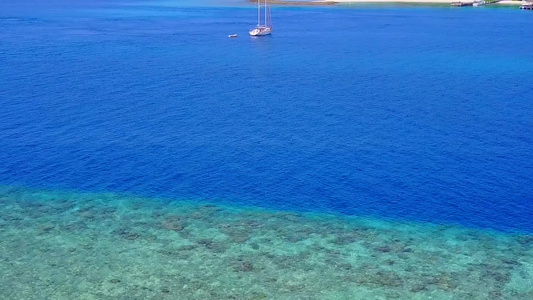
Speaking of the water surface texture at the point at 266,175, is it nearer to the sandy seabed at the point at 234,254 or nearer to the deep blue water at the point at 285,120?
the sandy seabed at the point at 234,254

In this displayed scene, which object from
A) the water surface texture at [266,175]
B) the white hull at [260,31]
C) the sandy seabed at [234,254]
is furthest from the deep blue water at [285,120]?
the white hull at [260,31]

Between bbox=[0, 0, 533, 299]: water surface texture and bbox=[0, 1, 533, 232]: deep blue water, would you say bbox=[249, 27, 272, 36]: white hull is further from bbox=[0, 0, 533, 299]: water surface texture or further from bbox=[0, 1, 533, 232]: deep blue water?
bbox=[0, 0, 533, 299]: water surface texture

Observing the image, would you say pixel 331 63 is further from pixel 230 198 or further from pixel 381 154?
pixel 230 198

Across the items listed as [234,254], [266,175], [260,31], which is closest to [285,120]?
[266,175]

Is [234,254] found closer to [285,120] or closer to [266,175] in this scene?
[266,175]

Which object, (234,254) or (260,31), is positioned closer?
(234,254)

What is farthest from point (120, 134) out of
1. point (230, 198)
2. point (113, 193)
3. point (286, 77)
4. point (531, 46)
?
point (531, 46)
